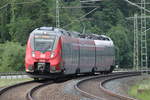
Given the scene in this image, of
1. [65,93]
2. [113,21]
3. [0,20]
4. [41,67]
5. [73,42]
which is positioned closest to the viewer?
[65,93]

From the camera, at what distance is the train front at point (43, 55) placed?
31.1m

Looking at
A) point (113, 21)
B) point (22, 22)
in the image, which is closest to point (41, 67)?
point (22, 22)

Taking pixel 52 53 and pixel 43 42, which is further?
pixel 43 42

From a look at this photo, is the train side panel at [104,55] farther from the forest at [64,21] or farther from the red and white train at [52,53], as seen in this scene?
the forest at [64,21]

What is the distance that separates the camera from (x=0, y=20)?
94688 millimetres

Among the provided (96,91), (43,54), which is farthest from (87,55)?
(96,91)

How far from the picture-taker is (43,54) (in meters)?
31.1

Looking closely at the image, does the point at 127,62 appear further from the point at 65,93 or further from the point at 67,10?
the point at 65,93

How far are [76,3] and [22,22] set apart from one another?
28702 millimetres

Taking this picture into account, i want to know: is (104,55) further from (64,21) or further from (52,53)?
(64,21)

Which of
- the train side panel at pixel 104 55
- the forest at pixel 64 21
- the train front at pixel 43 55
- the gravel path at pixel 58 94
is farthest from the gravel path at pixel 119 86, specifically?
the forest at pixel 64 21

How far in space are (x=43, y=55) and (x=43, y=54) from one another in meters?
0.06

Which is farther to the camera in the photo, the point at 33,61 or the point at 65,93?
the point at 33,61

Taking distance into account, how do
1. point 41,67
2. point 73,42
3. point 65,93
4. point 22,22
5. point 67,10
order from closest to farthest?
1. point 65,93
2. point 41,67
3. point 73,42
4. point 22,22
5. point 67,10
